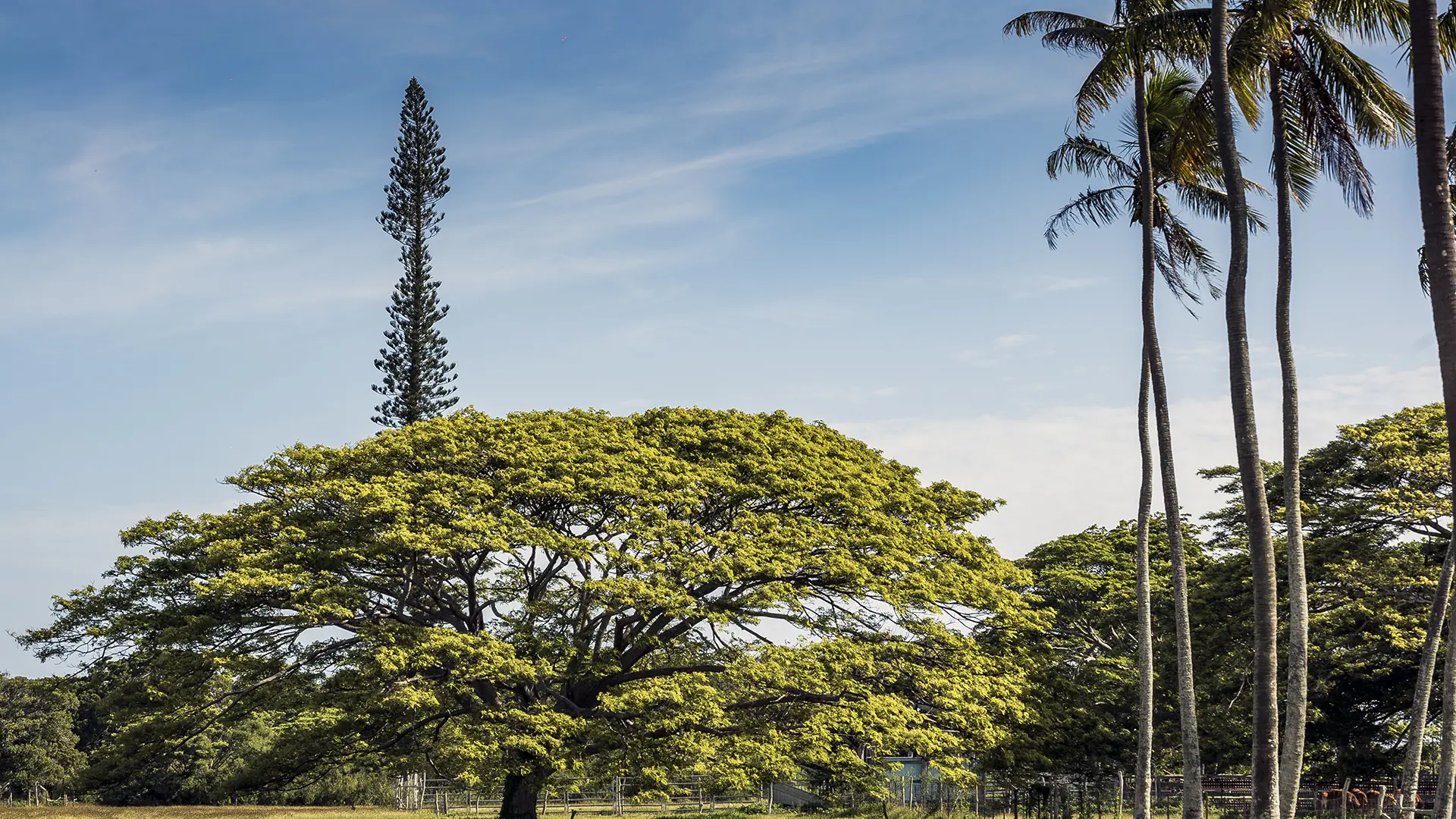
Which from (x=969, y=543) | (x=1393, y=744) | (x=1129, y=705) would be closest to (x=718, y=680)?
(x=969, y=543)

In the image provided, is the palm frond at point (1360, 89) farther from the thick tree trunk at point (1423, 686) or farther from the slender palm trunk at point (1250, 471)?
the thick tree trunk at point (1423, 686)

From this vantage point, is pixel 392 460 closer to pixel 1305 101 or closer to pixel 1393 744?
pixel 1305 101

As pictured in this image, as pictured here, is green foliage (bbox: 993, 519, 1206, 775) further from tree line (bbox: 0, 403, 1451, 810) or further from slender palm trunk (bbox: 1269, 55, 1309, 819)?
slender palm trunk (bbox: 1269, 55, 1309, 819)

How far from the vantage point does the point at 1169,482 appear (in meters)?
20.4

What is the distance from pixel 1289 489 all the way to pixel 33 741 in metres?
51.8

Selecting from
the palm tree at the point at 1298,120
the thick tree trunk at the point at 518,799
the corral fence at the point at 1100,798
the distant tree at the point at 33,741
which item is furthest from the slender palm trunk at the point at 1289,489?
the distant tree at the point at 33,741

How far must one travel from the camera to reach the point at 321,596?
23.1 m

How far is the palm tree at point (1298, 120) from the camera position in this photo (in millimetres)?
16656

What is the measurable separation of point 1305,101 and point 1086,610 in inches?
636

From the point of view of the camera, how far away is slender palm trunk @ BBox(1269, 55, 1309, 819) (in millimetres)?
16641

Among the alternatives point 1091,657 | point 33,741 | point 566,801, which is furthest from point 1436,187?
point 33,741

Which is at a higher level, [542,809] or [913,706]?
[913,706]

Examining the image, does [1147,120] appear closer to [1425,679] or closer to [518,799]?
[1425,679]

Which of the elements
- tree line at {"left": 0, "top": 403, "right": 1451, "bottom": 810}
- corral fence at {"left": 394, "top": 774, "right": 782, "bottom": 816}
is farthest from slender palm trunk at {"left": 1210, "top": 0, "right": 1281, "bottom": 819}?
corral fence at {"left": 394, "top": 774, "right": 782, "bottom": 816}
